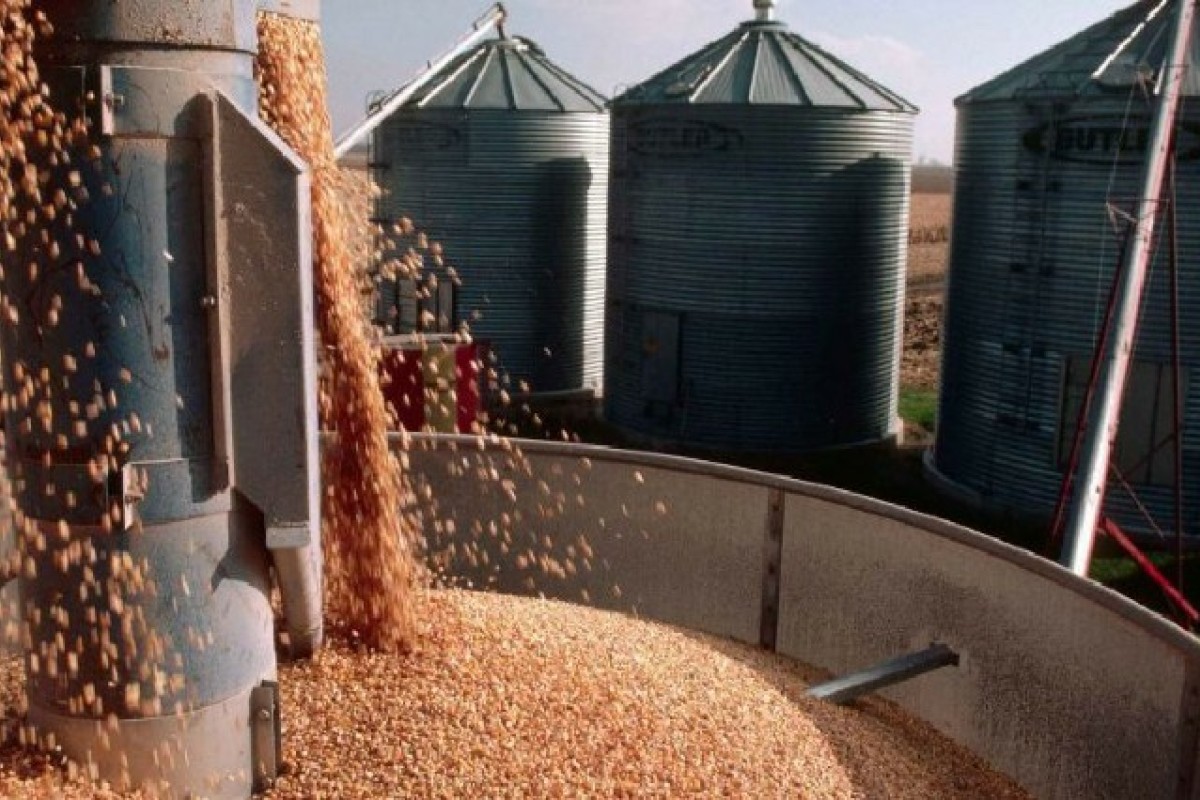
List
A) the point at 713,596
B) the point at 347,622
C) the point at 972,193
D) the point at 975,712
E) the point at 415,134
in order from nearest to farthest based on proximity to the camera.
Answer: the point at 347,622, the point at 975,712, the point at 713,596, the point at 972,193, the point at 415,134

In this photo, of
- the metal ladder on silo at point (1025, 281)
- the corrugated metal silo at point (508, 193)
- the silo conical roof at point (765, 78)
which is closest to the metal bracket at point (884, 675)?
the metal ladder on silo at point (1025, 281)

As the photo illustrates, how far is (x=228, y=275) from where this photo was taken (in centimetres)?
430

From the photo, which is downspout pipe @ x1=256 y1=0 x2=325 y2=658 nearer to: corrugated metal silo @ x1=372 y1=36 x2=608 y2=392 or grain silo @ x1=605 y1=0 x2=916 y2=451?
grain silo @ x1=605 y1=0 x2=916 y2=451

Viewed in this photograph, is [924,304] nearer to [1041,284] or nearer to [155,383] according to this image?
[1041,284]

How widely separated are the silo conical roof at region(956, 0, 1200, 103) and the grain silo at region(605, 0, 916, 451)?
2.25 m

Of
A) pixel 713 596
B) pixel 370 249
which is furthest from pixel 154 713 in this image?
pixel 713 596

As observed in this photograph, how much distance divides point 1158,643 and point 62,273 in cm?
444

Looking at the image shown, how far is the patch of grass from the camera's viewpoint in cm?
1788

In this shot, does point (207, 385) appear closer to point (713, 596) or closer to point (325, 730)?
point (325, 730)

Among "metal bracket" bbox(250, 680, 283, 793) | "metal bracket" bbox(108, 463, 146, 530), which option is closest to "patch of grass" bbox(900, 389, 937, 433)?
"metal bracket" bbox(250, 680, 283, 793)

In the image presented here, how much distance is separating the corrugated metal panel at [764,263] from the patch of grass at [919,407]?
168 cm

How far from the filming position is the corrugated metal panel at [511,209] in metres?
17.5

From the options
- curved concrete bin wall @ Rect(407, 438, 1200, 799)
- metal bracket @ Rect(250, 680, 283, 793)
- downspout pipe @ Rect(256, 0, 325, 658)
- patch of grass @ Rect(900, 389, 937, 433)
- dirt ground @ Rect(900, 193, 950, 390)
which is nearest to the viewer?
downspout pipe @ Rect(256, 0, 325, 658)

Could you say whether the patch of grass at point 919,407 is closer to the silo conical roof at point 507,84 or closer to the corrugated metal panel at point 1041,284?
the corrugated metal panel at point 1041,284
